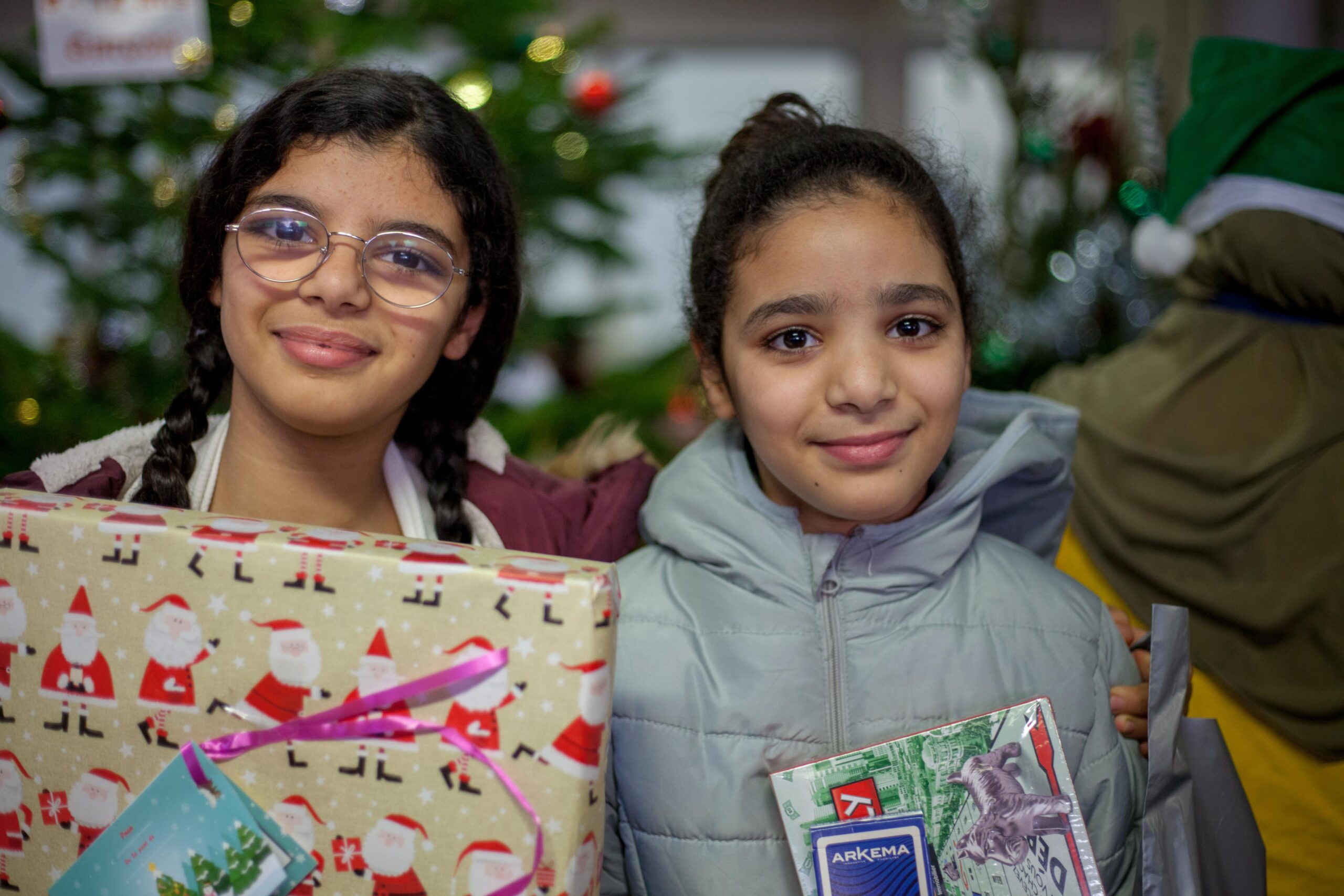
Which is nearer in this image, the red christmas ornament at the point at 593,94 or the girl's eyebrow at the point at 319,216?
the girl's eyebrow at the point at 319,216

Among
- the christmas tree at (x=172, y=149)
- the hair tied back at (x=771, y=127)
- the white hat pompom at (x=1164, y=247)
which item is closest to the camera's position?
the hair tied back at (x=771, y=127)

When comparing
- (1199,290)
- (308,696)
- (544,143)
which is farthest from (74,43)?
(1199,290)

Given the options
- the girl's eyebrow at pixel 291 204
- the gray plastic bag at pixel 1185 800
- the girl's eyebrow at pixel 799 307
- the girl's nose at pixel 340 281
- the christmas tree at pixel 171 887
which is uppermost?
the girl's eyebrow at pixel 291 204

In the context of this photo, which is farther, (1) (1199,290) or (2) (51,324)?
(2) (51,324)

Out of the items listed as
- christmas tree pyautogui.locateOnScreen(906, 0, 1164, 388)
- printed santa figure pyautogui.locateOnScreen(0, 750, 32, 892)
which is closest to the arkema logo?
printed santa figure pyautogui.locateOnScreen(0, 750, 32, 892)

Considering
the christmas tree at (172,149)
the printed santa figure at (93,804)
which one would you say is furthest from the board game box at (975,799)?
the christmas tree at (172,149)

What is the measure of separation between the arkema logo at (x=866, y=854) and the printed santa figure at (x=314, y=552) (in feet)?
1.70

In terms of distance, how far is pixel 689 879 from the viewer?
1031 millimetres

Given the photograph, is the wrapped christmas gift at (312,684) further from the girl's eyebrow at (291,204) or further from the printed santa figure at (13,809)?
the girl's eyebrow at (291,204)

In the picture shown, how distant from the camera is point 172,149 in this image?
1.99m

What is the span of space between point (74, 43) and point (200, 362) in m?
0.98

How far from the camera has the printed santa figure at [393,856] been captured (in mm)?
797

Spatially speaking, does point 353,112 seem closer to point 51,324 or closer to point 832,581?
point 832,581

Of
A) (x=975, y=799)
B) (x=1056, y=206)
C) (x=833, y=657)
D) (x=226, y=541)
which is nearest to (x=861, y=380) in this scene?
(x=833, y=657)
